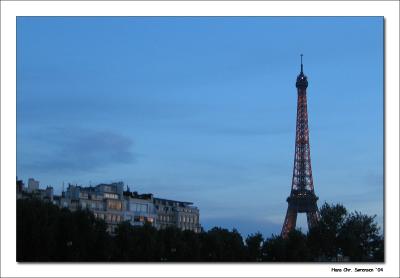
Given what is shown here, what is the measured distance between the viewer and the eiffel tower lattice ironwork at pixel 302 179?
77.8 m

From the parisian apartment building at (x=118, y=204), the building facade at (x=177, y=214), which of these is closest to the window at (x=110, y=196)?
the parisian apartment building at (x=118, y=204)

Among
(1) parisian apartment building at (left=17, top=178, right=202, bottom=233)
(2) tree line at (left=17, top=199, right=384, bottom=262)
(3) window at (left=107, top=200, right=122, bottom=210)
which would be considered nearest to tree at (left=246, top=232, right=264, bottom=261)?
(2) tree line at (left=17, top=199, right=384, bottom=262)

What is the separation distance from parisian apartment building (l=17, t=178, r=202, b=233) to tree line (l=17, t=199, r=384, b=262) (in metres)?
18.6

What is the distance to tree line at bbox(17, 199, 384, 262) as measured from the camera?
1631 inches

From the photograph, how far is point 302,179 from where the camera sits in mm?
79312

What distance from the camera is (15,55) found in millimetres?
22047

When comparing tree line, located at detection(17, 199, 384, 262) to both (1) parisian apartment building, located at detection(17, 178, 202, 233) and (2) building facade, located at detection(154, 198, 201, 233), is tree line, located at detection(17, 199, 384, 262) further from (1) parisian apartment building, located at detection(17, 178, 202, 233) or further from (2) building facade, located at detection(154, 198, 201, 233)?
(2) building facade, located at detection(154, 198, 201, 233)

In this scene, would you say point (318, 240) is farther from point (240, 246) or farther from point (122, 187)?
point (122, 187)

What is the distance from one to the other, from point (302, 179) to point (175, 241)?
28977 mm

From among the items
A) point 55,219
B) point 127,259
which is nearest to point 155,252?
point 127,259

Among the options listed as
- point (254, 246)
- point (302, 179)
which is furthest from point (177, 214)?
point (254, 246)

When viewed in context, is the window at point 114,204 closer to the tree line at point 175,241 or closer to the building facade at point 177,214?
the building facade at point 177,214

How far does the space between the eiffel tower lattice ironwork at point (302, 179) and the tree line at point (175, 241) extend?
1645cm

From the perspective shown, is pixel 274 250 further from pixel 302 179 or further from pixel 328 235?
pixel 302 179
